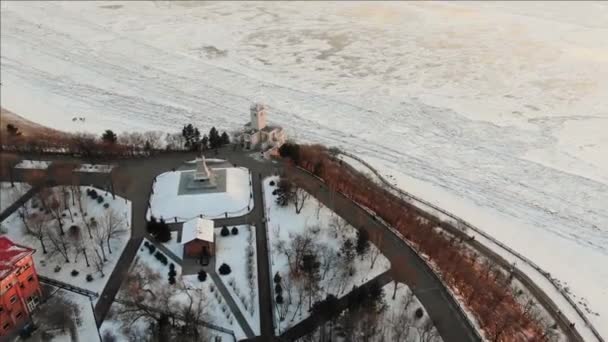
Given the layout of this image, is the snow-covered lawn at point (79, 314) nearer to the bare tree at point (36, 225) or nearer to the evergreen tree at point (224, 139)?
the bare tree at point (36, 225)

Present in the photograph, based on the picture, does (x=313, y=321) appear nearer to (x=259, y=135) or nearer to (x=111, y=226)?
(x=111, y=226)

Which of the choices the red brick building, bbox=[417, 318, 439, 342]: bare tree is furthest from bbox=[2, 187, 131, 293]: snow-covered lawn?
bbox=[417, 318, 439, 342]: bare tree

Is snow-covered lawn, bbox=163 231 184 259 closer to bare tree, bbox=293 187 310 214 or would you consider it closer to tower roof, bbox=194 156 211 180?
tower roof, bbox=194 156 211 180

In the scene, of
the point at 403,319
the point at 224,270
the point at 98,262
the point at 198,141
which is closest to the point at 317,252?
the point at 224,270

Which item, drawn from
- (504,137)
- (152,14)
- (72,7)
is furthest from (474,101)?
(72,7)

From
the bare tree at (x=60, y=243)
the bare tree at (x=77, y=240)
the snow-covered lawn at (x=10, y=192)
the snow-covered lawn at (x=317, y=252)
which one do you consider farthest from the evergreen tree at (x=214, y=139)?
the bare tree at (x=60, y=243)

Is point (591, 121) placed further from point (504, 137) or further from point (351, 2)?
point (351, 2)
